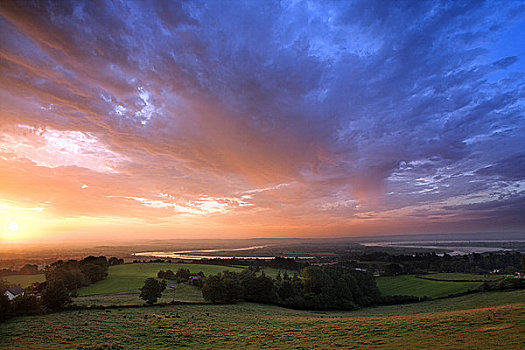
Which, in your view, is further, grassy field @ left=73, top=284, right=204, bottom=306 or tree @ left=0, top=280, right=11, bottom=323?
grassy field @ left=73, top=284, right=204, bottom=306

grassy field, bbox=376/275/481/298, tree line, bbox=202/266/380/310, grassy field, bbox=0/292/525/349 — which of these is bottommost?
grassy field, bbox=376/275/481/298

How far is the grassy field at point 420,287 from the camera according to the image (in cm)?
6563

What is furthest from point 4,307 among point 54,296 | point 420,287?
point 420,287

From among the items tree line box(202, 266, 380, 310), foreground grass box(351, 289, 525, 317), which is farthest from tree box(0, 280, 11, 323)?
foreground grass box(351, 289, 525, 317)

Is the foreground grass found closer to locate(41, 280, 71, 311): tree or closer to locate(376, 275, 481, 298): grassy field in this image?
locate(376, 275, 481, 298): grassy field

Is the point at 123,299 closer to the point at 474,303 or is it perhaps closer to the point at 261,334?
the point at 261,334

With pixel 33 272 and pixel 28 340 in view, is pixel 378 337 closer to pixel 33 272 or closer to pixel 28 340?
pixel 28 340

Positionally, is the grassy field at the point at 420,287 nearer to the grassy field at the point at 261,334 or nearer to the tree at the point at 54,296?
the grassy field at the point at 261,334

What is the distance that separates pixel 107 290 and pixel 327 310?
192 ft

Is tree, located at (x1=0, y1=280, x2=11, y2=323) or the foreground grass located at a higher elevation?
tree, located at (x1=0, y1=280, x2=11, y2=323)

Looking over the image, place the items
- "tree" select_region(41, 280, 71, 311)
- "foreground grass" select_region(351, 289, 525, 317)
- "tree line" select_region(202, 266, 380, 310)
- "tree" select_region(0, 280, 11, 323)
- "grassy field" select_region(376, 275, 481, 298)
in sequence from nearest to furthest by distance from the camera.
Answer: "tree" select_region(0, 280, 11, 323) → "foreground grass" select_region(351, 289, 525, 317) → "tree" select_region(41, 280, 71, 311) → "tree line" select_region(202, 266, 380, 310) → "grassy field" select_region(376, 275, 481, 298)

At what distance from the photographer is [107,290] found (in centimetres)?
7131

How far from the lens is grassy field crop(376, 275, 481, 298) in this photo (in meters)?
65.6

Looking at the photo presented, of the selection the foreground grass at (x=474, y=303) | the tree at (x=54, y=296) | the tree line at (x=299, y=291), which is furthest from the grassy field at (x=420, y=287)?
the tree at (x=54, y=296)
